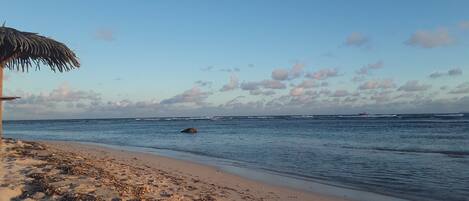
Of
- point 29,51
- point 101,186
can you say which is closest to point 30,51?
point 29,51

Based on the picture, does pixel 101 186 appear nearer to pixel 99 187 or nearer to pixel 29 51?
pixel 99 187

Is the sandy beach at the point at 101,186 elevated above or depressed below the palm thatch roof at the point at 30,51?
below

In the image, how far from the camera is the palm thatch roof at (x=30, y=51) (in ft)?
28.8

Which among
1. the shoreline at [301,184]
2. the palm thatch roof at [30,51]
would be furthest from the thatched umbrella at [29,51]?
the shoreline at [301,184]

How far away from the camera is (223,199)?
8.53m

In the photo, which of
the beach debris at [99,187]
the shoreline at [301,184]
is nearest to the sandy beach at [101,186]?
the beach debris at [99,187]

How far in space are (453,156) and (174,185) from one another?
15067mm

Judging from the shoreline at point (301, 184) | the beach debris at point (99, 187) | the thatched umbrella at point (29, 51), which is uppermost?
the thatched umbrella at point (29, 51)

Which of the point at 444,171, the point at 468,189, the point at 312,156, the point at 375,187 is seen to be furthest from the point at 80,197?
the point at 312,156

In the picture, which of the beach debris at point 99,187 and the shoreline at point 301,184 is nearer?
the beach debris at point 99,187

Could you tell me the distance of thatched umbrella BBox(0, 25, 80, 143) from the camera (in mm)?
8781

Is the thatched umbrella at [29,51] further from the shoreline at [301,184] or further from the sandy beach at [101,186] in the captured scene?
the shoreline at [301,184]

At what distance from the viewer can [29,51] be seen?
9273mm

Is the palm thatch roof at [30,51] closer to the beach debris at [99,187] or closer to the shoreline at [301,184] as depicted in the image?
the beach debris at [99,187]
